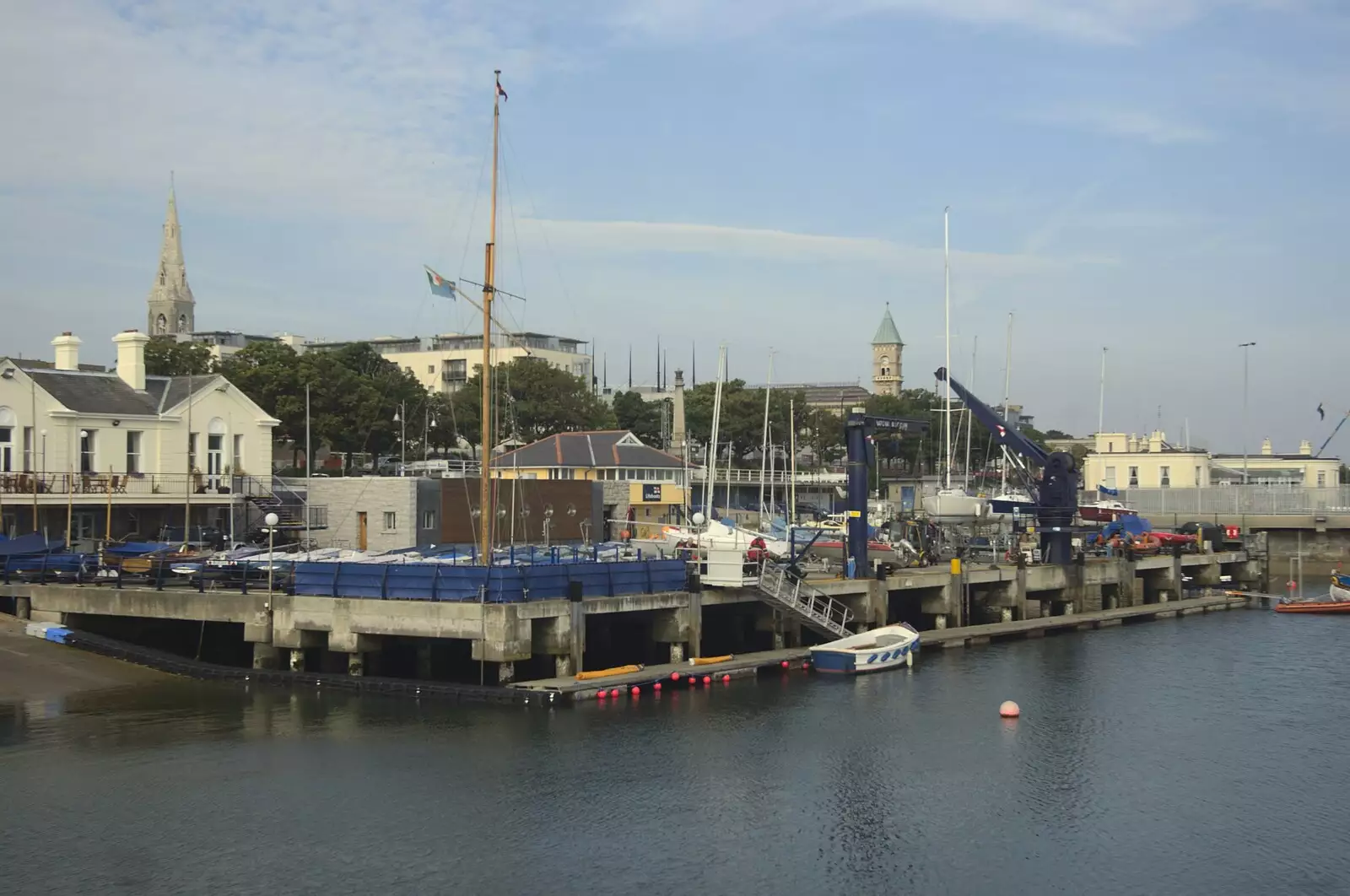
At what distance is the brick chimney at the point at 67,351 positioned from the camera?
214 feet

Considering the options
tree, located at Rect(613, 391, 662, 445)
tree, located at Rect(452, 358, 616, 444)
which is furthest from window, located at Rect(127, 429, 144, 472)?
tree, located at Rect(613, 391, 662, 445)

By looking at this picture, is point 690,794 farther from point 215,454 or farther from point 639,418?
point 639,418

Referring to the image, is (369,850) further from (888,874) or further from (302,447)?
(302,447)

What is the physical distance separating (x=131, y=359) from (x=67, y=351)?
3.87 meters

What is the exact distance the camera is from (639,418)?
149 meters

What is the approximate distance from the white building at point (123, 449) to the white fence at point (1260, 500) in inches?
3046

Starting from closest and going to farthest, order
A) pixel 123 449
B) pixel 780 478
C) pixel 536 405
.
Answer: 1. pixel 123 449
2. pixel 536 405
3. pixel 780 478

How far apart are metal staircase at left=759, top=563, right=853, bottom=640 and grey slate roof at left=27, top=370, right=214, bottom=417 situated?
3103 cm

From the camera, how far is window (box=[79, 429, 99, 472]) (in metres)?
59.5

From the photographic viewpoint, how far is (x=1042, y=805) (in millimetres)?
32812

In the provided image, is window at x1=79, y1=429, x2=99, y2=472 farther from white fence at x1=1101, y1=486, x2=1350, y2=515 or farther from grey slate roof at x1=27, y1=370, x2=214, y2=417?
white fence at x1=1101, y1=486, x2=1350, y2=515

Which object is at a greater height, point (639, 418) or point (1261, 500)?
point (639, 418)

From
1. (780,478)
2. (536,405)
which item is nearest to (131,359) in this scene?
(536,405)

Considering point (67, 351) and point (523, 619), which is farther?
point (67, 351)
